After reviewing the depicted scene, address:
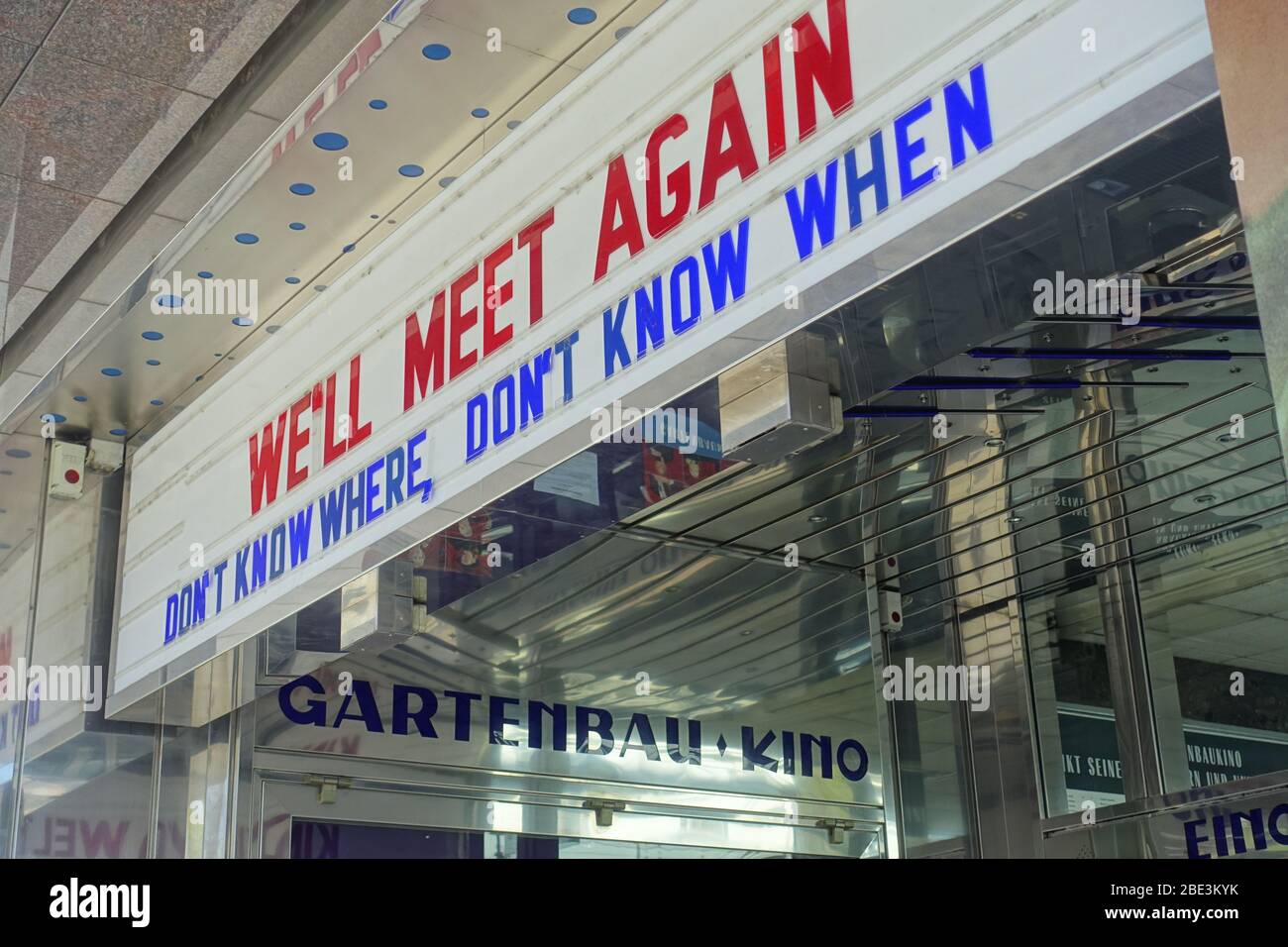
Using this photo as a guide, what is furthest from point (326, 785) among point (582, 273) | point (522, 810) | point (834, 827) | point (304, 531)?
point (582, 273)

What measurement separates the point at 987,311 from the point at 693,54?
822 millimetres

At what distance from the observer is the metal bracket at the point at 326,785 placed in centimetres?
632

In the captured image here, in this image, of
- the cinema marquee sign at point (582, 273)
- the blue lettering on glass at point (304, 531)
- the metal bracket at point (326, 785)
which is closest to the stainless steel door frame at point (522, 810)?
the metal bracket at point (326, 785)

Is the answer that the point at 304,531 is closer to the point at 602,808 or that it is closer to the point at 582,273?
the point at 582,273

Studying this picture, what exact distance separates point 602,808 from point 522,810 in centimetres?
46

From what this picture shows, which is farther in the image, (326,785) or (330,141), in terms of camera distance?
(326,785)

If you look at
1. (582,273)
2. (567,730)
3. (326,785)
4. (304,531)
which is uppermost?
(582,273)

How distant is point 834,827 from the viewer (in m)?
7.91

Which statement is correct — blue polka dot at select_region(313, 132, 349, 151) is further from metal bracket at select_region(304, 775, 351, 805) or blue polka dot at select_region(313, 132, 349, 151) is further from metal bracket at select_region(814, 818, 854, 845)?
metal bracket at select_region(814, 818, 854, 845)

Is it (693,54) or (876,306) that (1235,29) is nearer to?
(876,306)

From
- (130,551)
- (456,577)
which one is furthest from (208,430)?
(456,577)

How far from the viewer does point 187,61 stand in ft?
14.2

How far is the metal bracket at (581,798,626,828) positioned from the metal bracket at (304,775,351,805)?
51.0 inches

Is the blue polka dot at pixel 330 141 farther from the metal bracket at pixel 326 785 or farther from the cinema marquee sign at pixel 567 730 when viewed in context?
the metal bracket at pixel 326 785
